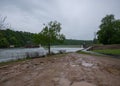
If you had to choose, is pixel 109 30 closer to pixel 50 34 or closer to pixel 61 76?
pixel 50 34

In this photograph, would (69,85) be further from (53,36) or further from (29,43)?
(29,43)

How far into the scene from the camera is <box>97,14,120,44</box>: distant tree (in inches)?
2002

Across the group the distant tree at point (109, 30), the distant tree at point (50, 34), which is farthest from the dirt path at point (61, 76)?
the distant tree at point (109, 30)

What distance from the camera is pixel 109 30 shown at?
167ft

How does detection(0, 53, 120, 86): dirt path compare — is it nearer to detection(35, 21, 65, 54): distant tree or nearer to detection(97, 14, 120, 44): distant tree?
detection(35, 21, 65, 54): distant tree

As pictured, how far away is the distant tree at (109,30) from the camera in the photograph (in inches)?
2002

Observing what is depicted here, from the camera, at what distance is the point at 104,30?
5197 centimetres

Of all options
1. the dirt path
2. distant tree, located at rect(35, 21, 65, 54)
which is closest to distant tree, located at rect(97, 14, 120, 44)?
distant tree, located at rect(35, 21, 65, 54)

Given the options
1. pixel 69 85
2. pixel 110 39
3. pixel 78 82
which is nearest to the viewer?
pixel 69 85

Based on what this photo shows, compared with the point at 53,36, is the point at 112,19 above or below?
above

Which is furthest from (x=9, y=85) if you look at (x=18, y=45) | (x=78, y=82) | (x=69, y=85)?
(x=18, y=45)

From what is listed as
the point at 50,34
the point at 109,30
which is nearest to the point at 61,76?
the point at 50,34

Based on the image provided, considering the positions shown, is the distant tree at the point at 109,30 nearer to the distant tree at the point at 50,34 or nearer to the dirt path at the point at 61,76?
the distant tree at the point at 50,34

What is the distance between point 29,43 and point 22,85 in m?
106
